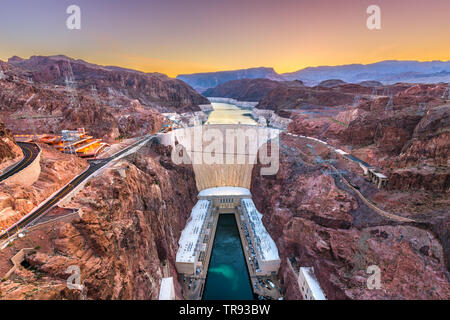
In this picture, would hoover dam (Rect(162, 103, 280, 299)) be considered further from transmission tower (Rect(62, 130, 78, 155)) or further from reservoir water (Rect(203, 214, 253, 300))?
transmission tower (Rect(62, 130, 78, 155))

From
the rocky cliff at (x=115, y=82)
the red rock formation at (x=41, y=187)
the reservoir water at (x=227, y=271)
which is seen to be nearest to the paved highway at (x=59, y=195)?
the red rock formation at (x=41, y=187)

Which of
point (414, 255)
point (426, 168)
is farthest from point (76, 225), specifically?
point (426, 168)

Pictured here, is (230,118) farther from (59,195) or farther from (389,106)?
(59,195)

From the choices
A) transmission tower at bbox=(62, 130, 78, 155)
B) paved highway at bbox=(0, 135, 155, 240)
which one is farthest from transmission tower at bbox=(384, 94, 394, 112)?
transmission tower at bbox=(62, 130, 78, 155)

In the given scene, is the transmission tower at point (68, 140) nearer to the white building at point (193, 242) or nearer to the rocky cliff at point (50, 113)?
the rocky cliff at point (50, 113)

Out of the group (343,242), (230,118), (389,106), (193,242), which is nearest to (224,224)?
(193,242)

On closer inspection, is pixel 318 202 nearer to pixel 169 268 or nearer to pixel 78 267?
pixel 169 268
